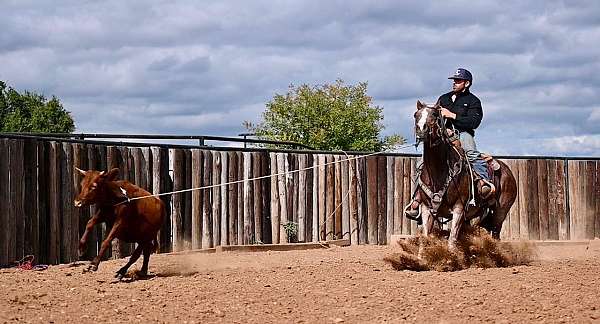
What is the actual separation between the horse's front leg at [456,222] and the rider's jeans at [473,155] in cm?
86

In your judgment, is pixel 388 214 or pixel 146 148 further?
pixel 388 214

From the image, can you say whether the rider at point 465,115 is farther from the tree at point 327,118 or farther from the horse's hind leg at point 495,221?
the tree at point 327,118

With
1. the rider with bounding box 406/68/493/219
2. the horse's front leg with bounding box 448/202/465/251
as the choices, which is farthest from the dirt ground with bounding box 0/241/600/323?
the rider with bounding box 406/68/493/219

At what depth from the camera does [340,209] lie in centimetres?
1981

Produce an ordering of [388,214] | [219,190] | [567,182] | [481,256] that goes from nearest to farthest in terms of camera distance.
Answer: [481,256] → [219,190] → [388,214] → [567,182]

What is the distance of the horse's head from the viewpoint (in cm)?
1284

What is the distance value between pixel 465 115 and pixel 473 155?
56 centimetres

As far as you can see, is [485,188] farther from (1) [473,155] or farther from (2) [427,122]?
(2) [427,122]

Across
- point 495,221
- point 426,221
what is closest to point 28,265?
point 426,221

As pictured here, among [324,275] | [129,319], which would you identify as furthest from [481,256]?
[129,319]

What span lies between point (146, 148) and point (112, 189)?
12.3 ft

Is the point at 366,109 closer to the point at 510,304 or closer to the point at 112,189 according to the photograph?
the point at 112,189

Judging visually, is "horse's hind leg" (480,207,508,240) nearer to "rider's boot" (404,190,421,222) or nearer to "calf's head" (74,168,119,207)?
"rider's boot" (404,190,421,222)

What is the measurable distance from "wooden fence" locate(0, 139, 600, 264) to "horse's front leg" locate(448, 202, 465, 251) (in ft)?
14.6
